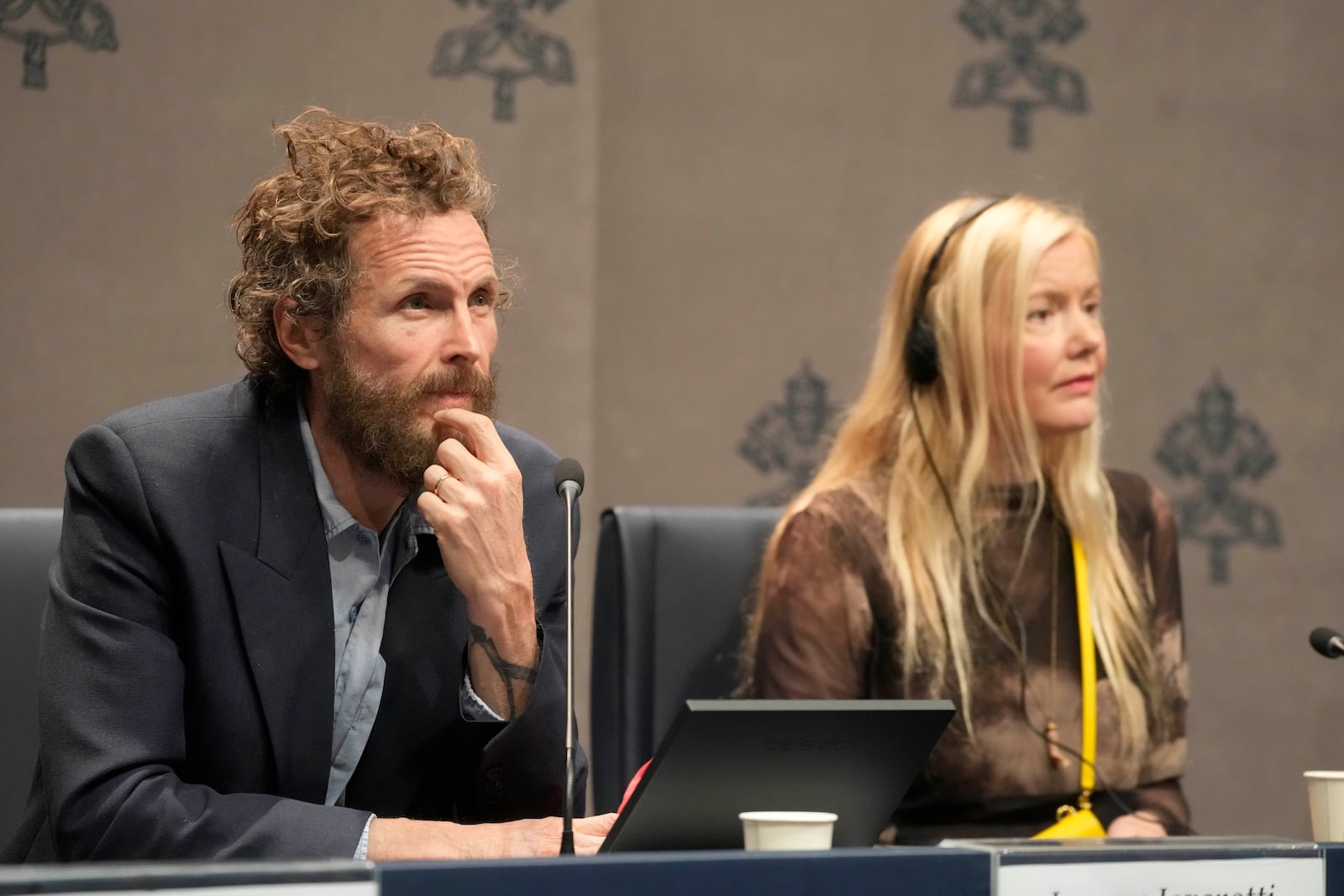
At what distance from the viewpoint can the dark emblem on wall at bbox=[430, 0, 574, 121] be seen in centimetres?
276

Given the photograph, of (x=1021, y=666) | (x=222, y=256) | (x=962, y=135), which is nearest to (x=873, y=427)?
(x=1021, y=666)

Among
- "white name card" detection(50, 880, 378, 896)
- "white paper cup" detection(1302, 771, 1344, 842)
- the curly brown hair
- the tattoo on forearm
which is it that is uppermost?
the curly brown hair

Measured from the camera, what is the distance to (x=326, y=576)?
1.66 meters

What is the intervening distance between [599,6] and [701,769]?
2102 mm

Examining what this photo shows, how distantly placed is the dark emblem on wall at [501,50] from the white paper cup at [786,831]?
1.93 m

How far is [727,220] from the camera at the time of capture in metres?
2.94

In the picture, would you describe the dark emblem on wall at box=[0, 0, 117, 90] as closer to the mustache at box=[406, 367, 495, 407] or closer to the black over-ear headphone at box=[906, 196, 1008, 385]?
the mustache at box=[406, 367, 495, 407]

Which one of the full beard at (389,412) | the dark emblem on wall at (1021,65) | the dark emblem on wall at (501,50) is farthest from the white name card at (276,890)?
the dark emblem on wall at (1021,65)

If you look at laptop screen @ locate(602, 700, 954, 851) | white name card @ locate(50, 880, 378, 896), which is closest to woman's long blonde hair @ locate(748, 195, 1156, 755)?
laptop screen @ locate(602, 700, 954, 851)

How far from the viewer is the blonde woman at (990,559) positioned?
216 centimetres

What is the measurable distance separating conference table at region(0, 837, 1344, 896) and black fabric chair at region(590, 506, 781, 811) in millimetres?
1105

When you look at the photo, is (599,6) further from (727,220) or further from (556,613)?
(556,613)

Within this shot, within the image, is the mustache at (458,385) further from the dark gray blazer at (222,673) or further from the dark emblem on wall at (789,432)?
the dark emblem on wall at (789,432)

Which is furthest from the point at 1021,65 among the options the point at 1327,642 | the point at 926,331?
the point at 1327,642
